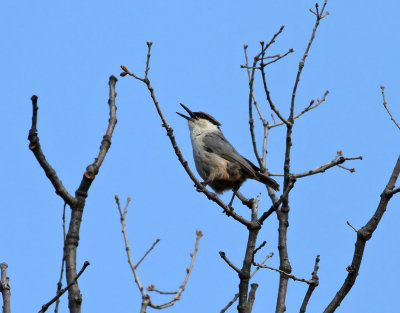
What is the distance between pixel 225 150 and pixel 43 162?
4491 mm

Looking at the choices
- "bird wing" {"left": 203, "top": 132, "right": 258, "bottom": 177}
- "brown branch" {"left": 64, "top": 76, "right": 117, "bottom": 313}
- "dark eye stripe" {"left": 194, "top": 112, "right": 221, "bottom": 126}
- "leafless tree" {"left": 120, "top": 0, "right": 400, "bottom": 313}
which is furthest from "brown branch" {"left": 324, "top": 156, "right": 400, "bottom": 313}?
"dark eye stripe" {"left": 194, "top": 112, "right": 221, "bottom": 126}

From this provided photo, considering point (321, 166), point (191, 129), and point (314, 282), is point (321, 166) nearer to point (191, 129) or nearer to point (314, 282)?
point (314, 282)

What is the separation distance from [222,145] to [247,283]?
3221 millimetres

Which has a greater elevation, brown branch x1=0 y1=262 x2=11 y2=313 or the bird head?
the bird head

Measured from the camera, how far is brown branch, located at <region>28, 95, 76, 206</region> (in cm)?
280

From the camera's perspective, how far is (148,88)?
4.31m

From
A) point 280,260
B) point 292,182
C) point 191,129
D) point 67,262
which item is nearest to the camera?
point 67,262

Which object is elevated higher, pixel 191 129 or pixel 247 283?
pixel 191 129

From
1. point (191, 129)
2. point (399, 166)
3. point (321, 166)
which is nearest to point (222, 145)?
point (191, 129)

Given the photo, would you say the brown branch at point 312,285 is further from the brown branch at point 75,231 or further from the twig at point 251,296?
the brown branch at point 75,231

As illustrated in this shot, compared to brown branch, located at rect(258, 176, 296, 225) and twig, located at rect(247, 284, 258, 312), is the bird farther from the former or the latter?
twig, located at rect(247, 284, 258, 312)

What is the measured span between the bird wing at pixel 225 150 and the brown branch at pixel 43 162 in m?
4.06

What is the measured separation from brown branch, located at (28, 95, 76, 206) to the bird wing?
160 inches

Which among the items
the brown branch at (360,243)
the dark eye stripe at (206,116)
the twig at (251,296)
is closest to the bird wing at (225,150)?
the dark eye stripe at (206,116)
